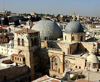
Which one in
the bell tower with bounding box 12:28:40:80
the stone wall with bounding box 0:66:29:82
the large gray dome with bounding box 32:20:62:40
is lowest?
the stone wall with bounding box 0:66:29:82

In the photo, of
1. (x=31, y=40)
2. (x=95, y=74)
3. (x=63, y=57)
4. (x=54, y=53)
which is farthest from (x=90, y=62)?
(x=31, y=40)

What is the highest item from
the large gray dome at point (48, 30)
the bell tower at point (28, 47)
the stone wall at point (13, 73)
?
the large gray dome at point (48, 30)

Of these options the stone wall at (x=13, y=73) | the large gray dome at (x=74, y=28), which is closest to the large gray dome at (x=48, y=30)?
the large gray dome at (x=74, y=28)

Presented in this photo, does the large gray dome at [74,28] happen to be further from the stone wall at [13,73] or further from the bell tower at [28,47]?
the stone wall at [13,73]

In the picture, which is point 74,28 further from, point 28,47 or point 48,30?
point 28,47

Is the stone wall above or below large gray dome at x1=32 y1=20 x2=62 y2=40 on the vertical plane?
below

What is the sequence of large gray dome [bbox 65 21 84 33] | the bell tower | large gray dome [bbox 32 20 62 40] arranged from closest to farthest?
the bell tower < large gray dome [bbox 65 21 84 33] < large gray dome [bbox 32 20 62 40]

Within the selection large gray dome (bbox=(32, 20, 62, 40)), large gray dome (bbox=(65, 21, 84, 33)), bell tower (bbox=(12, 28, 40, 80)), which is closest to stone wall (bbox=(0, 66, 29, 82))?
bell tower (bbox=(12, 28, 40, 80))

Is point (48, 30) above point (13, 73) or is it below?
above

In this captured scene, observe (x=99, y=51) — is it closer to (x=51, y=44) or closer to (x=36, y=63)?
(x=51, y=44)

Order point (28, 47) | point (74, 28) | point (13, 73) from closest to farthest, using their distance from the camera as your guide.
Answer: point (13, 73) → point (28, 47) → point (74, 28)

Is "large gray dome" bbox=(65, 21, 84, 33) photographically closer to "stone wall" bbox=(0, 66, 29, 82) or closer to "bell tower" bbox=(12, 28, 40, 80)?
"bell tower" bbox=(12, 28, 40, 80)

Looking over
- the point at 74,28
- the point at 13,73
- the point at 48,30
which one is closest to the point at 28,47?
the point at 13,73

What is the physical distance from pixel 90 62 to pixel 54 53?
561 cm
